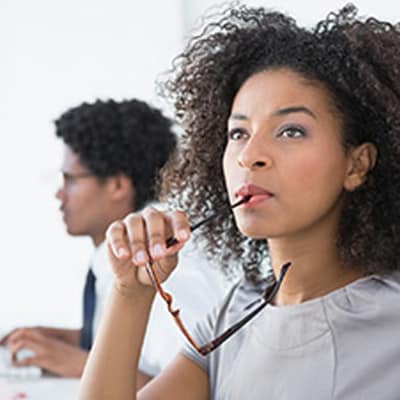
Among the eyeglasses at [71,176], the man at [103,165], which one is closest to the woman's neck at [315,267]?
the man at [103,165]

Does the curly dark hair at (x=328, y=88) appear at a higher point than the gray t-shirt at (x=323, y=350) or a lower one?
higher

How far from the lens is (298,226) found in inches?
38.2

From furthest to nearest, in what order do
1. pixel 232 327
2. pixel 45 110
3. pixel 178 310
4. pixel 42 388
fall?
pixel 45 110 < pixel 42 388 < pixel 232 327 < pixel 178 310

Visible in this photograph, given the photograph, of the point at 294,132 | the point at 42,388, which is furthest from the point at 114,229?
the point at 42,388

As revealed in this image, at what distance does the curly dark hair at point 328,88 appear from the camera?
3.31 feet

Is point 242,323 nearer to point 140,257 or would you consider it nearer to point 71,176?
point 140,257

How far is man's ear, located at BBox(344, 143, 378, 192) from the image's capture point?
1015mm

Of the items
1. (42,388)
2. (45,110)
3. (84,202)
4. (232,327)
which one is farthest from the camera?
(45,110)

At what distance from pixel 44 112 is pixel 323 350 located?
2.25 metres

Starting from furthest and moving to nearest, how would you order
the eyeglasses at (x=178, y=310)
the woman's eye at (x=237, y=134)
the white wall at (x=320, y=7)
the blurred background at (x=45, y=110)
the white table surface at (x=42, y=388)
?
the blurred background at (x=45, y=110), the white wall at (x=320, y=7), the white table surface at (x=42, y=388), the woman's eye at (x=237, y=134), the eyeglasses at (x=178, y=310)

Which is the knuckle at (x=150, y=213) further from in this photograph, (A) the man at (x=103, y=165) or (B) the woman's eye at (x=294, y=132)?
(A) the man at (x=103, y=165)

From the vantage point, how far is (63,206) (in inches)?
81.4

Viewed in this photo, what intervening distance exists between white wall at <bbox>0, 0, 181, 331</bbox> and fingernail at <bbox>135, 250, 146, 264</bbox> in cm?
204

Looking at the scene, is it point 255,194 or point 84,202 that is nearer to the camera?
point 255,194
